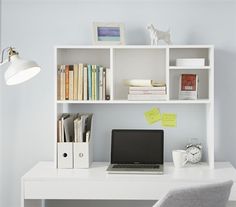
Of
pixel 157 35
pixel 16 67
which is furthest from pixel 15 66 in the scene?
pixel 157 35

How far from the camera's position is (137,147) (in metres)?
3.67

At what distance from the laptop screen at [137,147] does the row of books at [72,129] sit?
234mm

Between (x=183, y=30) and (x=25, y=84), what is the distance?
131 centimetres

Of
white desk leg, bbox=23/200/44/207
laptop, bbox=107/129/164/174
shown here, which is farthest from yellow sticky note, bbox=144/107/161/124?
white desk leg, bbox=23/200/44/207

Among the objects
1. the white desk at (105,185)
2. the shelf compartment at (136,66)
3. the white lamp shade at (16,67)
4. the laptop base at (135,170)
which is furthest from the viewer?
the shelf compartment at (136,66)

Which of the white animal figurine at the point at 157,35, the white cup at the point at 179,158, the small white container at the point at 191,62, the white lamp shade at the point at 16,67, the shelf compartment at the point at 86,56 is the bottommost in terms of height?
the white cup at the point at 179,158

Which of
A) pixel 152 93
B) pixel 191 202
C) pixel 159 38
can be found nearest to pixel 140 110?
pixel 152 93

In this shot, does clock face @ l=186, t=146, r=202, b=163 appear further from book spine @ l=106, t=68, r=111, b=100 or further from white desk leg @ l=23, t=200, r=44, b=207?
white desk leg @ l=23, t=200, r=44, b=207

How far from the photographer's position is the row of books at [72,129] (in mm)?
3580

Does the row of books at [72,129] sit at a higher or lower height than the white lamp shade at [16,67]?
lower

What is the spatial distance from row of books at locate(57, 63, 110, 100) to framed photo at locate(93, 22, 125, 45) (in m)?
0.21

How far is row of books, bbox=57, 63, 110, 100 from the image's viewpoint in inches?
143

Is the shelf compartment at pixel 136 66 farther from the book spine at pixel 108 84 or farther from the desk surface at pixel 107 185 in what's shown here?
the desk surface at pixel 107 185

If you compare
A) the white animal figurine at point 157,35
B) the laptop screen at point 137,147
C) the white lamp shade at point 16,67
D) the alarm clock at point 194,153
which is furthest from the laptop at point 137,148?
the white lamp shade at point 16,67
